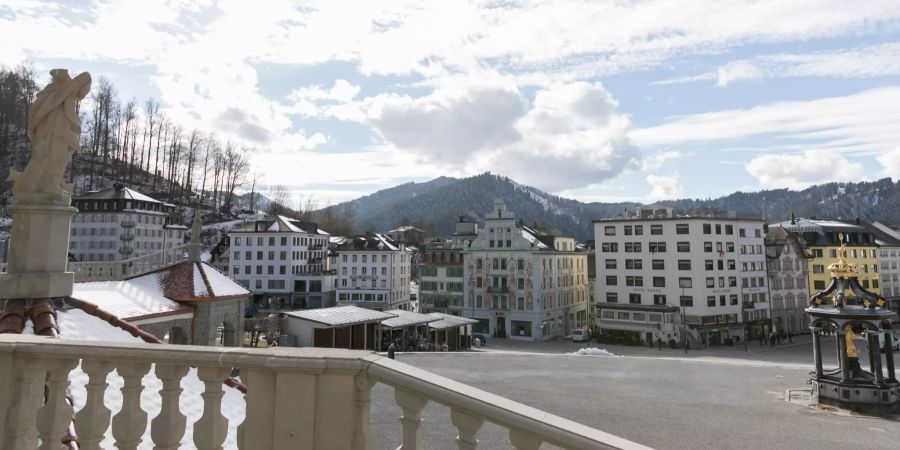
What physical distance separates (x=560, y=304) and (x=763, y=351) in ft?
73.6

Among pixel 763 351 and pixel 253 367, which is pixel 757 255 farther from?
pixel 253 367

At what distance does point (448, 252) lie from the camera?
65.2 m

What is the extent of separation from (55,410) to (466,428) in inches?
123

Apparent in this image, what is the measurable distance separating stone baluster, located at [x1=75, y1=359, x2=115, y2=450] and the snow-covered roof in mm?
13088

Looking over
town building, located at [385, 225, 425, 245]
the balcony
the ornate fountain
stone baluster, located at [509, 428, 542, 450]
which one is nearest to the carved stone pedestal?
the balcony

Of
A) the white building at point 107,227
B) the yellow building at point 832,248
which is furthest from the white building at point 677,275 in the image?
the white building at point 107,227

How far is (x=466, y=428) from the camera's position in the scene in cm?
305

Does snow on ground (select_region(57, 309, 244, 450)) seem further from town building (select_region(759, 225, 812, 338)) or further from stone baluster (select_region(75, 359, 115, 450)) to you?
town building (select_region(759, 225, 812, 338))

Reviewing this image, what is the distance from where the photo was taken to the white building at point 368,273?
2758 inches

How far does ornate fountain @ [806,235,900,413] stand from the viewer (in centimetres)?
1800

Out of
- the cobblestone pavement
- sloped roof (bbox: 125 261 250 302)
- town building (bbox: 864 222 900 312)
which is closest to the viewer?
the cobblestone pavement

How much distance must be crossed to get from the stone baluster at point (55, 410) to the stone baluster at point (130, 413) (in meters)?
0.52

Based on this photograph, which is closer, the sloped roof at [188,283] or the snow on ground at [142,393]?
the snow on ground at [142,393]

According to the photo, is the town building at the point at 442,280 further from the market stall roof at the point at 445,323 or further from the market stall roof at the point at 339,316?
the market stall roof at the point at 339,316
